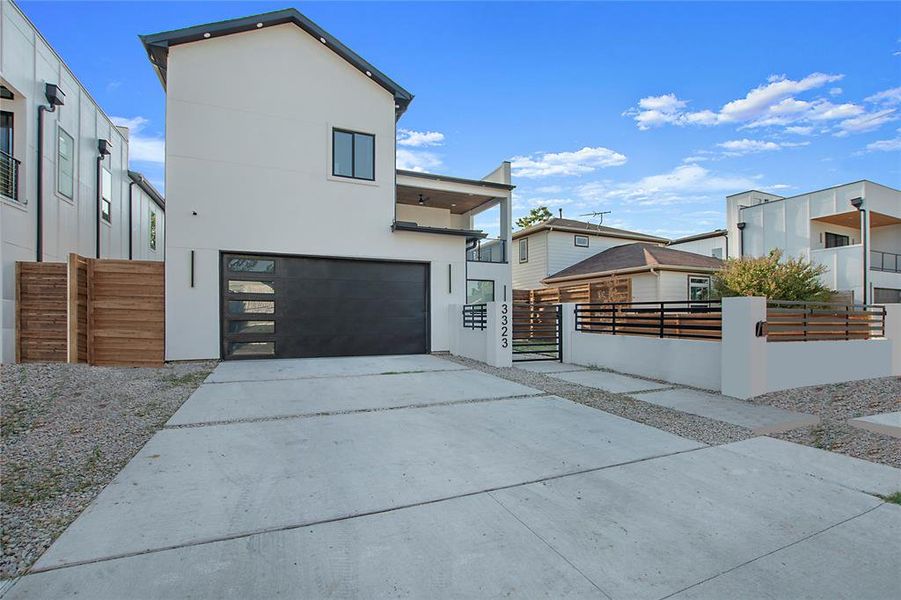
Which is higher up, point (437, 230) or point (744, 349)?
point (437, 230)

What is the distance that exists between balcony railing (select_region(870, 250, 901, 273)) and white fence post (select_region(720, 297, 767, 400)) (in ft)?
51.4

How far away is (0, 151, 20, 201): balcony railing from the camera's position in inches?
311

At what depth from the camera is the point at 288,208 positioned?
10688mm

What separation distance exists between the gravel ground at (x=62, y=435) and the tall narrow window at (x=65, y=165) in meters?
4.64

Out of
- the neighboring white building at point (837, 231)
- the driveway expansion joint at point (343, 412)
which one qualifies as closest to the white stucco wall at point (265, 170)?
Result: the driveway expansion joint at point (343, 412)

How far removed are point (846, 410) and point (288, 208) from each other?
11.2 meters

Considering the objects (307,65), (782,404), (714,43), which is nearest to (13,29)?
(307,65)

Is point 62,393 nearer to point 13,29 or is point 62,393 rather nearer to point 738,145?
point 13,29

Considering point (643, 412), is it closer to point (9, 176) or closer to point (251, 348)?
point (251, 348)

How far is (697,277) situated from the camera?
16547 mm

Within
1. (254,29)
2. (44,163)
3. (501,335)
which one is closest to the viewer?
(44,163)

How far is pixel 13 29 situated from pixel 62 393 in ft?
23.4

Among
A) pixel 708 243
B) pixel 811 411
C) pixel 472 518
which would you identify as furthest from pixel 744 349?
pixel 708 243

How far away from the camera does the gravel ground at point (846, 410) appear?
422 centimetres
